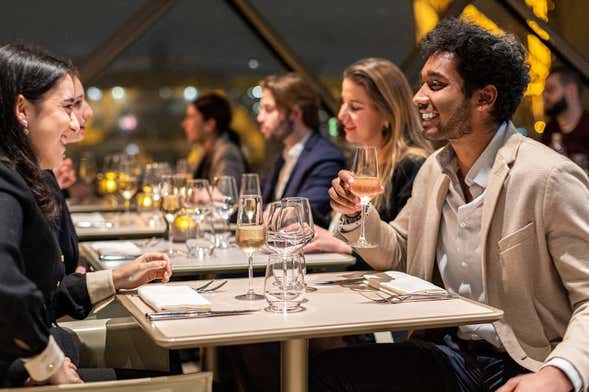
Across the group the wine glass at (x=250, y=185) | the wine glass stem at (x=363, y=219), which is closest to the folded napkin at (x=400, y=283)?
the wine glass stem at (x=363, y=219)

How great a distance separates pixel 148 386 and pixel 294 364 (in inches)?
19.3

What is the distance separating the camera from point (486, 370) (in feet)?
8.78

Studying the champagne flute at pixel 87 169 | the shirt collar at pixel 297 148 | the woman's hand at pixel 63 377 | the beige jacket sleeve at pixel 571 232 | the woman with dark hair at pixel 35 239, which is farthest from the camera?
the champagne flute at pixel 87 169

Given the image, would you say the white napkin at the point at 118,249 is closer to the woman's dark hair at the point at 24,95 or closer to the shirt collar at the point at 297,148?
the woman's dark hair at the point at 24,95

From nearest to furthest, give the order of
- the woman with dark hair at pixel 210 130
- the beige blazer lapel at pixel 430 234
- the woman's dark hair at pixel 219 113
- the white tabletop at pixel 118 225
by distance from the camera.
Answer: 1. the beige blazer lapel at pixel 430 234
2. the white tabletop at pixel 118 225
3. the woman with dark hair at pixel 210 130
4. the woman's dark hair at pixel 219 113

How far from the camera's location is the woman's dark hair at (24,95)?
220cm

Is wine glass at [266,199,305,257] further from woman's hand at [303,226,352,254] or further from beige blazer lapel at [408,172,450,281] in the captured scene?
woman's hand at [303,226,352,254]

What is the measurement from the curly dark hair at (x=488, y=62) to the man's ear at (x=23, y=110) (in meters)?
1.31

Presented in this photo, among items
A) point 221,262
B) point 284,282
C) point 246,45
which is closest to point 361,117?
point 221,262

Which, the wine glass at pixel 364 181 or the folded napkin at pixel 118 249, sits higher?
the wine glass at pixel 364 181

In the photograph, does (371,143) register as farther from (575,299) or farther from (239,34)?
(239,34)

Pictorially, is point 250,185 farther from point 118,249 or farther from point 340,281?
point 340,281

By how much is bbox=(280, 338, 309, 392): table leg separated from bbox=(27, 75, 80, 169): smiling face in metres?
0.79

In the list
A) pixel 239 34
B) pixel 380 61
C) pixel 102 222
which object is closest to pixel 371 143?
pixel 380 61
